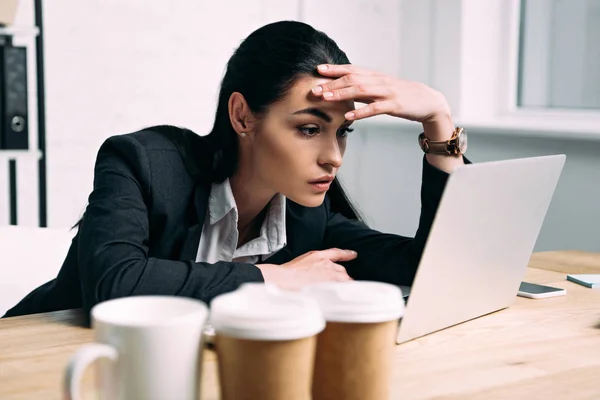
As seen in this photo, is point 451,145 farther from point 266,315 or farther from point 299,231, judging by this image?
point 266,315

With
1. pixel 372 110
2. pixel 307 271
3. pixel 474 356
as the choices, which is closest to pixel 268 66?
pixel 372 110

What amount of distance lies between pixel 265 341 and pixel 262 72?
3.40 ft

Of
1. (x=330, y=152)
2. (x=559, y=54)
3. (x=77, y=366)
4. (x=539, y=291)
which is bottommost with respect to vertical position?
(x=539, y=291)

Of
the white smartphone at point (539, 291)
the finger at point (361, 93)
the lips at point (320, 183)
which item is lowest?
the white smartphone at point (539, 291)

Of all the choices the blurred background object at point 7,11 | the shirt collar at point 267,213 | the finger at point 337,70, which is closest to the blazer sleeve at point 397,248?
the shirt collar at point 267,213

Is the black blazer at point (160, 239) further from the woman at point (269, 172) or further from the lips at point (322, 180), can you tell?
the lips at point (322, 180)

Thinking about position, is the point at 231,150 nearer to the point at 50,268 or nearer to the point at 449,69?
the point at 50,268

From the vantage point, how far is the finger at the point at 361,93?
143 centimetres

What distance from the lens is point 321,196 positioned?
5.08 ft

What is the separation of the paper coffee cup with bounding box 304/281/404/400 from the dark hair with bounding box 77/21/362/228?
89 centimetres

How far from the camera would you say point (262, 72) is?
157 centimetres

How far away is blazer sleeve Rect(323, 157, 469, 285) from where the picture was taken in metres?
1.53

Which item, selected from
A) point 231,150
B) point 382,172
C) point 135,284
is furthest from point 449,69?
point 135,284

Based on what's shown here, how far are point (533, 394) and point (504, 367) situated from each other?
0.10 meters
